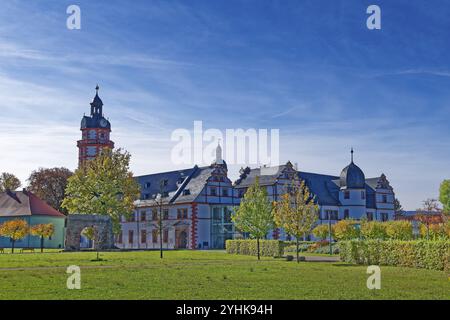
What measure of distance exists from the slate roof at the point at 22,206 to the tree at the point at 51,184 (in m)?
10.5

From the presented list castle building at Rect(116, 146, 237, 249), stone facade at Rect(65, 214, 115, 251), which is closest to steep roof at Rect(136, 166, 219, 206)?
castle building at Rect(116, 146, 237, 249)

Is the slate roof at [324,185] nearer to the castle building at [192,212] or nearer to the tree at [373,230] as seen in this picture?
the castle building at [192,212]

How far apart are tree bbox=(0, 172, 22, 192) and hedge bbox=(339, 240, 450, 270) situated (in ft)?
238

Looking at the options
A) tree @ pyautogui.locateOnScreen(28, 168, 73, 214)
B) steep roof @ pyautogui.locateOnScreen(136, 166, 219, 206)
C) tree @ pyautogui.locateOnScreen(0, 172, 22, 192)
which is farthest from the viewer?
tree @ pyautogui.locateOnScreen(0, 172, 22, 192)

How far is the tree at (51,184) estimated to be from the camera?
8594 centimetres

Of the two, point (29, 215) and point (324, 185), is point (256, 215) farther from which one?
point (324, 185)

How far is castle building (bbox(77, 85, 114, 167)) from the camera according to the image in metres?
79.9

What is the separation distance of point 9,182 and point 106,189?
41.1 m

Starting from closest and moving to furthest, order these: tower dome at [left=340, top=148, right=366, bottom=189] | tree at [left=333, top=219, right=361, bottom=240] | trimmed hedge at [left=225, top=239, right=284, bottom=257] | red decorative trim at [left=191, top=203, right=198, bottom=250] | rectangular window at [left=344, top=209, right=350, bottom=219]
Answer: trimmed hedge at [left=225, top=239, right=284, bottom=257] < tree at [left=333, top=219, right=361, bottom=240] < red decorative trim at [left=191, top=203, right=198, bottom=250] < tower dome at [left=340, top=148, right=366, bottom=189] < rectangular window at [left=344, top=209, right=350, bottom=219]

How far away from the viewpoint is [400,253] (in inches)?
1189

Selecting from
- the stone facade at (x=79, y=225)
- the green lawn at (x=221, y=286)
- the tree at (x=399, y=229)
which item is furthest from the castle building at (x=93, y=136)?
the green lawn at (x=221, y=286)

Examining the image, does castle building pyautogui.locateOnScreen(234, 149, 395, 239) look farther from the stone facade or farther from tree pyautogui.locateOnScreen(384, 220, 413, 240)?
tree pyautogui.locateOnScreen(384, 220, 413, 240)
